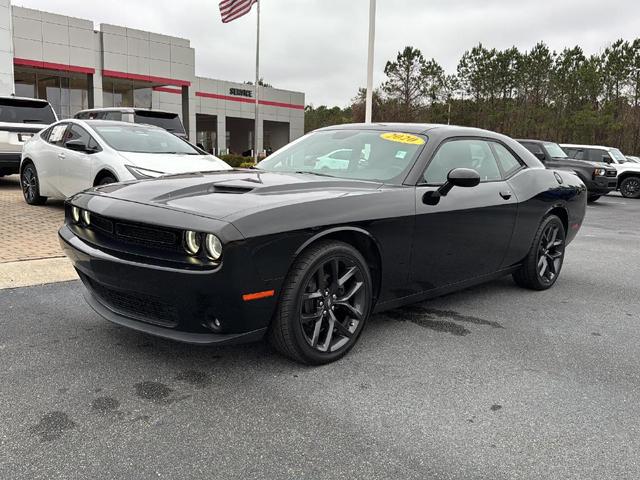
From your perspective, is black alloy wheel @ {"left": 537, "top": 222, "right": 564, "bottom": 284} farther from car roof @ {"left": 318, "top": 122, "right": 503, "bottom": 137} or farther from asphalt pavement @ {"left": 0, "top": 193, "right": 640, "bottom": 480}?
car roof @ {"left": 318, "top": 122, "right": 503, "bottom": 137}

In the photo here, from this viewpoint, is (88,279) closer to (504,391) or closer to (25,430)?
(25,430)

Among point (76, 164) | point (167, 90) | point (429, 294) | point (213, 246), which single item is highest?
point (167, 90)

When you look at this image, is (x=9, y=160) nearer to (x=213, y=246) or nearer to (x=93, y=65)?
(x=213, y=246)

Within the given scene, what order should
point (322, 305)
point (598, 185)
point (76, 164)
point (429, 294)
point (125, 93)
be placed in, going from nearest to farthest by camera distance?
1. point (322, 305)
2. point (429, 294)
3. point (76, 164)
4. point (598, 185)
5. point (125, 93)

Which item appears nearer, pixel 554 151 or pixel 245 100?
pixel 554 151

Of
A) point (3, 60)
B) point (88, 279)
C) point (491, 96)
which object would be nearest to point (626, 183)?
point (88, 279)

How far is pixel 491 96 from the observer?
48844 mm

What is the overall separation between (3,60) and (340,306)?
68.4 ft

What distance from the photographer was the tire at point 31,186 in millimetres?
8852

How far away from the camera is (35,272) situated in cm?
510

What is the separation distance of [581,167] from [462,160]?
1319 cm

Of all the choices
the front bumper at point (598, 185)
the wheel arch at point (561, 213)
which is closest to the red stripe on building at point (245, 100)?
the front bumper at point (598, 185)

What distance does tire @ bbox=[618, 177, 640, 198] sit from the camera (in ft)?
61.9

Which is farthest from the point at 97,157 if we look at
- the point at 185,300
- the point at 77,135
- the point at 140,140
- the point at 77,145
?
the point at 185,300
